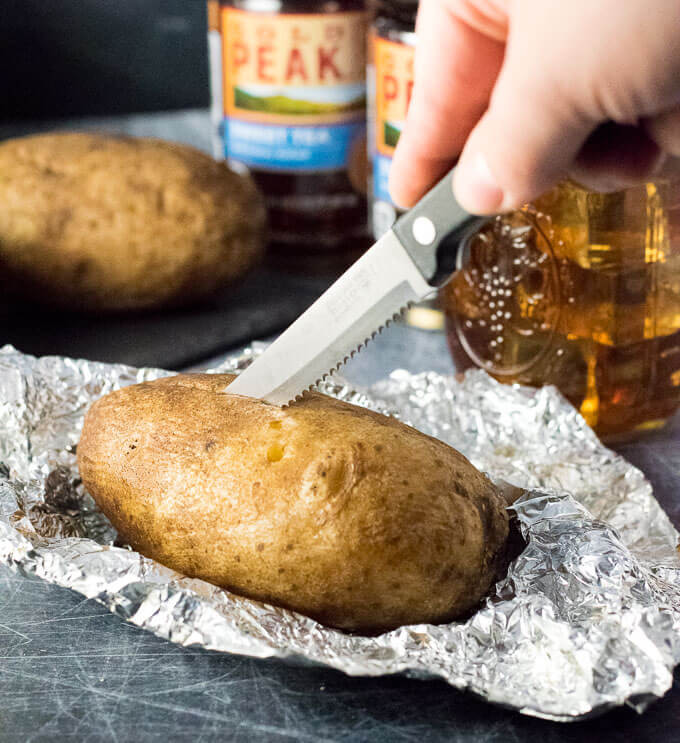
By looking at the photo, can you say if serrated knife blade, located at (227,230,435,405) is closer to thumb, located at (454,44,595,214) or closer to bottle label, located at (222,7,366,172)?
thumb, located at (454,44,595,214)

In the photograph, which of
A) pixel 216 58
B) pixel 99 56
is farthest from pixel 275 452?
pixel 99 56

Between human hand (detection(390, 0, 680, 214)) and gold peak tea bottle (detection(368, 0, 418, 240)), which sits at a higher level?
human hand (detection(390, 0, 680, 214))

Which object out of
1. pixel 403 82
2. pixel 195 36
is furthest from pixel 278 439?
pixel 195 36

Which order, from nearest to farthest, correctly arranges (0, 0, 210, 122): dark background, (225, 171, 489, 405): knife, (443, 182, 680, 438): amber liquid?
(225, 171, 489, 405): knife
(443, 182, 680, 438): amber liquid
(0, 0, 210, 122): dark background

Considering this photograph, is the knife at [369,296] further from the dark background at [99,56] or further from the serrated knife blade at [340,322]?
the dark background at [99,56]

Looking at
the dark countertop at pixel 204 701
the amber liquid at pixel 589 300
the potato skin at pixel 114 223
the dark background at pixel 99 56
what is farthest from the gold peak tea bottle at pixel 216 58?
the dark countertop at pixel 204 701

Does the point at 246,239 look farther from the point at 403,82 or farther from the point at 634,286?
the point at 634,286

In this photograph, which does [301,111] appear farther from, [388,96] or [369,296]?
[369,296]

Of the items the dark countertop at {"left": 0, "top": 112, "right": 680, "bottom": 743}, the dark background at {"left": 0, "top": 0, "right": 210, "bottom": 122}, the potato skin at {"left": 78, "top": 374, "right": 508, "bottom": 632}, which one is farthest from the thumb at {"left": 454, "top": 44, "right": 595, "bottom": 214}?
the dark background at {"left": 0, "top": 0, "right": 210, "bottom": 122}
